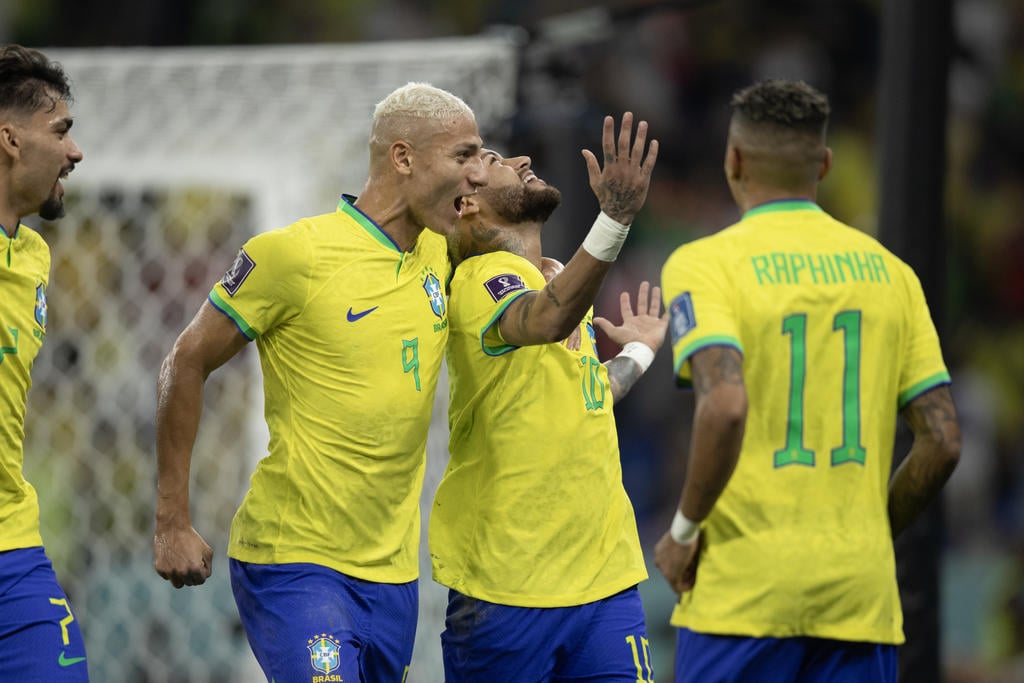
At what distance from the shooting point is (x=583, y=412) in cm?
436

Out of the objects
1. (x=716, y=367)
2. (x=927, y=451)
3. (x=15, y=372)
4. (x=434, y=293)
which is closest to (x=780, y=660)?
(x=927, y=451)

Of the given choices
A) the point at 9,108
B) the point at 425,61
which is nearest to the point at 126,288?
the point at 425,61

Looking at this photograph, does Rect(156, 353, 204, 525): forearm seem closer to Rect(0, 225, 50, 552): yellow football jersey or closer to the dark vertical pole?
Rect(0, 225, 50, 552): yellow football jersey

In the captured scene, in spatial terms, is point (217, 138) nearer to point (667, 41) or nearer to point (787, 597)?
point (787, 597)

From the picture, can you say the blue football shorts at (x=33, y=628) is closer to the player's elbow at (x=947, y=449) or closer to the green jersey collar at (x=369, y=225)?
Answer: the green jersey collar at (x=369, y=225)

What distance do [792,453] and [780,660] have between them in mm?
465

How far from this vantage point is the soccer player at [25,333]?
156 inches

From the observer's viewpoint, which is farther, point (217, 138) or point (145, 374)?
point (145, 374)

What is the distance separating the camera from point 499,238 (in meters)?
4.53

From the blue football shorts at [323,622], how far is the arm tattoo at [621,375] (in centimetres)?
89

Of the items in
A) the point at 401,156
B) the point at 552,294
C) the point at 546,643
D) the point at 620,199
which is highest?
the point at 401,156

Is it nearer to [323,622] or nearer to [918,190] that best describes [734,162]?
[323,622]

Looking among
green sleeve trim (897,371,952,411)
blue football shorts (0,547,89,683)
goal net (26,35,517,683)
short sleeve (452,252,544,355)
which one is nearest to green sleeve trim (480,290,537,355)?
short sleeve (452,252,544,355)

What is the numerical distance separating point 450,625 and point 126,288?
5013 millimetres
